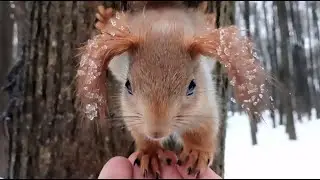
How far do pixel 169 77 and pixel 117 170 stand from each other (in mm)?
143

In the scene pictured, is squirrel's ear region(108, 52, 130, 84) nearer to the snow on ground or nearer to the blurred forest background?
the blurred forest background

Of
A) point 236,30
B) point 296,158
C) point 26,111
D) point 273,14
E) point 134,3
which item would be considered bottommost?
point 296,158

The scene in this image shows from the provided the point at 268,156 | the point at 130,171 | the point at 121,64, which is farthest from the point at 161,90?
the point at 268,156

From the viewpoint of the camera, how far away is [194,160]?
0.81 metres

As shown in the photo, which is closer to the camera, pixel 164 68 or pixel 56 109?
pixel 164 68

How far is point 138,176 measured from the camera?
0.76 meters

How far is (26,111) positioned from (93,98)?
64 cm

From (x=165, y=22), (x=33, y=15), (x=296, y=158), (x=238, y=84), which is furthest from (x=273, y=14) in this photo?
(x=238, y=84)

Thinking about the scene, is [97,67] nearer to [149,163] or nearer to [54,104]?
[149,163]

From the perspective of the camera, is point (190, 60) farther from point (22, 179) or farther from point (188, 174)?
point (22, 179)

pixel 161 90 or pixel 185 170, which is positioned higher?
pixel 161 90

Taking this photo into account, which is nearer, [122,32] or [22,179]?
[122,32]

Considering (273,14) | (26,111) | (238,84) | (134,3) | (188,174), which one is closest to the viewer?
(238,84)

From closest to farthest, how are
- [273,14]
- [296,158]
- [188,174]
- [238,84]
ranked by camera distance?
1. [238,84]
2. [188,174]
3. [296,158]
4. [273,14]
